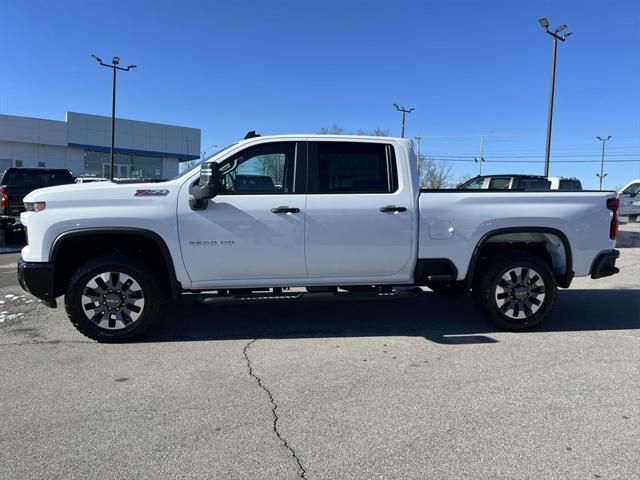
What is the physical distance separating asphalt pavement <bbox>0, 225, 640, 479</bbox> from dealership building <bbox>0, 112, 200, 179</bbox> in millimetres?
44042

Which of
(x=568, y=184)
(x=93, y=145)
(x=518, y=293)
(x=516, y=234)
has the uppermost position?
(x=93, y=145)

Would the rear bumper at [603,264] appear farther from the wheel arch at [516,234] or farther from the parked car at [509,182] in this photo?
the parked car at [509,182]

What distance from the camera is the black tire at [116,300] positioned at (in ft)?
16.9

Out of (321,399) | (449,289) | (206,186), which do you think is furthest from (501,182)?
(321,399)

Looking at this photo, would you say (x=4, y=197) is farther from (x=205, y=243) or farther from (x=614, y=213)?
(x=614, y=213)

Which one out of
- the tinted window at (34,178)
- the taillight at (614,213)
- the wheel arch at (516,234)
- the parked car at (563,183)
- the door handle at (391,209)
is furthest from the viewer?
the parked car at (563,183)

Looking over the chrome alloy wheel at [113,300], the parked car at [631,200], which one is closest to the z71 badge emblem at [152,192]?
the chrome alloy wheel at [113,300]

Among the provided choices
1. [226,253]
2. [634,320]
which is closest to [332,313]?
[226,253]

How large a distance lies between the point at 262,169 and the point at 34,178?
10.7 metres

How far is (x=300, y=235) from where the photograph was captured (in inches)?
211

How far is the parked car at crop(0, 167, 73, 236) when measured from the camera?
13.0m

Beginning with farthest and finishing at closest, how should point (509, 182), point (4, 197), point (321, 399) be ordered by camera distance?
point (509, 182) < point (4, 197) < point (321, 399)

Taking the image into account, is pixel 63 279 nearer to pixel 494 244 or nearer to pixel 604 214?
pixel 494 244

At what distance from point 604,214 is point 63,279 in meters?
5.91
